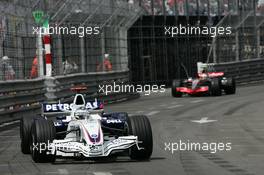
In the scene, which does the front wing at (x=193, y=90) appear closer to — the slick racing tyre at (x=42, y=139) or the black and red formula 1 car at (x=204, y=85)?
the black and red formula 1 car at (x=204, y=85)

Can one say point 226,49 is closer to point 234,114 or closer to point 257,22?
point 257,22

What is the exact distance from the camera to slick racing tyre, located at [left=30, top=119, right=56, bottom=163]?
10945 millimetres

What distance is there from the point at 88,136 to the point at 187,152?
2016 mm

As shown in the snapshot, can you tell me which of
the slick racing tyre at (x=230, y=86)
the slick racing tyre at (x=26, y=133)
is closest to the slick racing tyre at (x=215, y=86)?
the slick racing tyre at (x=230, y=86)

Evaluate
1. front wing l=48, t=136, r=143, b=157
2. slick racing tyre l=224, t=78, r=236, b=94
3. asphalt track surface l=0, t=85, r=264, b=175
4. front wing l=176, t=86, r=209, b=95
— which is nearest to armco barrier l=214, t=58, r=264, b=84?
slick racing tyre l=224, t=78, r=236, b=94

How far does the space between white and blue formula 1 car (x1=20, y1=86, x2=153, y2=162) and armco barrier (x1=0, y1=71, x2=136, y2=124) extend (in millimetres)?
6483

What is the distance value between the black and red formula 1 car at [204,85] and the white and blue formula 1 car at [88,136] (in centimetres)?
1673

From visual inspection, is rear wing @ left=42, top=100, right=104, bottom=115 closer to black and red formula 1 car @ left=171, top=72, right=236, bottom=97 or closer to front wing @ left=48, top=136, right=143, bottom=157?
front wing @ left=48, top=136, right=143, bottom=157

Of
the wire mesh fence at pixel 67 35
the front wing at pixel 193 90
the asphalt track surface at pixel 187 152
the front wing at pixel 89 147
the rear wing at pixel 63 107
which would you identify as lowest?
the asphalt track surface at pixel 187 152

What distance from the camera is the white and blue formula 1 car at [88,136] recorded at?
10.8m

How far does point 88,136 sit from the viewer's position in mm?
10789

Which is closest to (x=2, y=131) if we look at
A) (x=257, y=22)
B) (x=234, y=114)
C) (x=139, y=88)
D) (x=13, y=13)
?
(x=13, y=13)

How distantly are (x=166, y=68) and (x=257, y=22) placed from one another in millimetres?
5915

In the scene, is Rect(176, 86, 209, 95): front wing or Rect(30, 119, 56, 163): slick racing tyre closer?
Rect(30, 119, 56, 163): slick racing tyre
